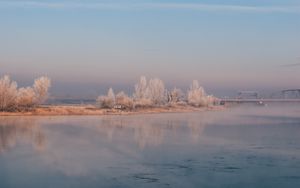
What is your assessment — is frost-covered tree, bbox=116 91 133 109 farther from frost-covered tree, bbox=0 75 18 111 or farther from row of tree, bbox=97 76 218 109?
frost-covered tree, bbox=0 75 18 111

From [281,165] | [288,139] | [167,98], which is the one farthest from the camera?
[167,98]

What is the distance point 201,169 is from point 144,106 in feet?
181

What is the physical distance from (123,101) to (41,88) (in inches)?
556

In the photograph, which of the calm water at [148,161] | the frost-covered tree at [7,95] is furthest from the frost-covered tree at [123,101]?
the calm water at [148,161]

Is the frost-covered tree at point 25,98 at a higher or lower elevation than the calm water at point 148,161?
higher

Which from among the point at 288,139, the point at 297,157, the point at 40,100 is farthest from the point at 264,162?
the point at 40,100

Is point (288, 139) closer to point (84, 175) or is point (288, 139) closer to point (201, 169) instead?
point (201, 169)

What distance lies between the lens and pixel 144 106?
69.6 metres

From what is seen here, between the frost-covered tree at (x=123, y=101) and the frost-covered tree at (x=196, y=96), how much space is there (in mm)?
22327

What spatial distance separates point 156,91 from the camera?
77.1 metres

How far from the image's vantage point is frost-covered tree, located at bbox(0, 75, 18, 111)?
50.5 metres

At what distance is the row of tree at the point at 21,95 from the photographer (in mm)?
50656

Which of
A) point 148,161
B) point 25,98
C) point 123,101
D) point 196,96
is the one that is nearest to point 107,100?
point 123,101

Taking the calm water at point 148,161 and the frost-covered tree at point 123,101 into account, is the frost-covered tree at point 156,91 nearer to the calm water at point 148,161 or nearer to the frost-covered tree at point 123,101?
the frost-covered tree at point 123,101
